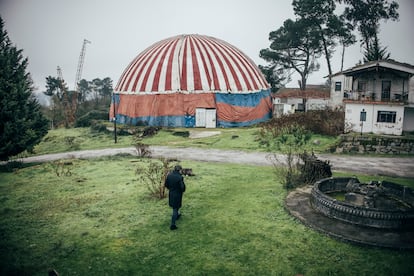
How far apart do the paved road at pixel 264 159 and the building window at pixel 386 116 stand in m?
6.54

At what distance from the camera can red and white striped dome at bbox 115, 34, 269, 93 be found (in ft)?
113

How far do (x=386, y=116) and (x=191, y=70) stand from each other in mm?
20933

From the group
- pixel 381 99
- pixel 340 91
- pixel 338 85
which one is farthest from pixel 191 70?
pixel 381 99

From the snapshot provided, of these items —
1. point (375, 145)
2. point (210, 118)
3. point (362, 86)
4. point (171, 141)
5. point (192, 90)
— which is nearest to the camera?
point (375, 145)

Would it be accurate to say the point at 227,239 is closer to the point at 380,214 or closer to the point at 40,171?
the point at 380,214

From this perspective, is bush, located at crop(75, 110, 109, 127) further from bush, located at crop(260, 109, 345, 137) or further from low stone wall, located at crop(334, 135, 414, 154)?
low stone wall, located at crop(334, 135, 414, 154)

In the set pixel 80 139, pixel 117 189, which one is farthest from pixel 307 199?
pixel 80 139

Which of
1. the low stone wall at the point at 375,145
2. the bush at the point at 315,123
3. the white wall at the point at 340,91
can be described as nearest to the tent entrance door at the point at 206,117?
the bush at the point at 315,123

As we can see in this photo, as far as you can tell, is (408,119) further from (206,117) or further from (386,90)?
(206,117)

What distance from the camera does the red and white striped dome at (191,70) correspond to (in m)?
34.6

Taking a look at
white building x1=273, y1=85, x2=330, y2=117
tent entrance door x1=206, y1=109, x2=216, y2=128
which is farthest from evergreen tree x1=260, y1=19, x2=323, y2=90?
tent entrance door x1=206, y1=109, x2=216, y2=128

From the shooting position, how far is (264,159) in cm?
1764

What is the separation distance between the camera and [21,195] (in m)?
11.5

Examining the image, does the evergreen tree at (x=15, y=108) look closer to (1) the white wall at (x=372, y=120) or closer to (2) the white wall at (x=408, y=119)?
(1) the white wall at (x=372, y=120)
